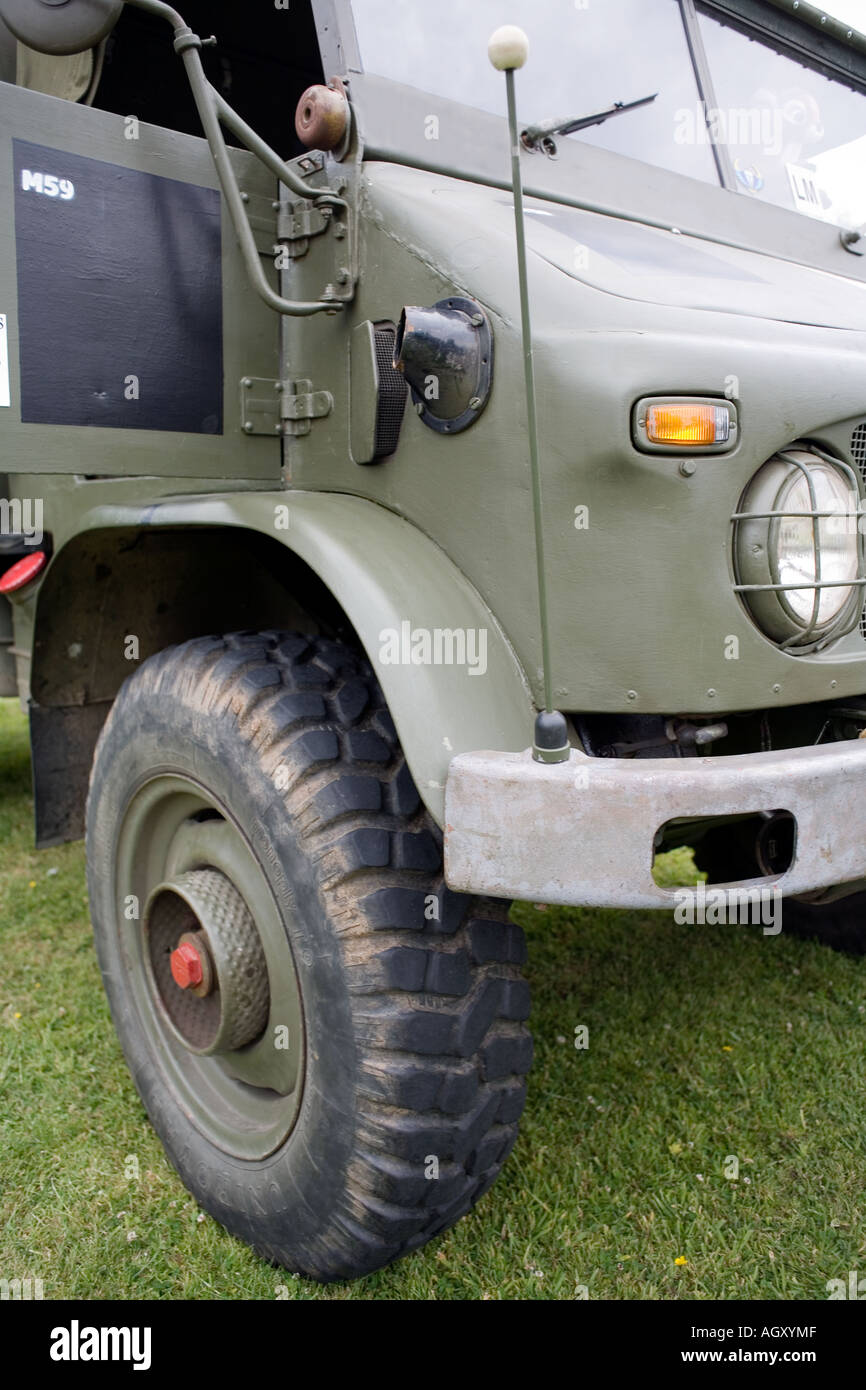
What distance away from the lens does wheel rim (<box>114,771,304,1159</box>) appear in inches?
75.9

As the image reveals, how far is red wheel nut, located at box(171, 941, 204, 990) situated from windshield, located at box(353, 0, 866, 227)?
1.75 m

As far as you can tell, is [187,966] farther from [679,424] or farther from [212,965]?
[679,424]

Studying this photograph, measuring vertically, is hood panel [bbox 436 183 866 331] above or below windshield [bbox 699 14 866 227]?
below

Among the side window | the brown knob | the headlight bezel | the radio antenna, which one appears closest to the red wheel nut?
the radio antenna

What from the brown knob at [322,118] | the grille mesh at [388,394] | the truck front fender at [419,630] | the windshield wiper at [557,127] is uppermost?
the windshield wiper at [557,127]

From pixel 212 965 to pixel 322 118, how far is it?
157 centimetres

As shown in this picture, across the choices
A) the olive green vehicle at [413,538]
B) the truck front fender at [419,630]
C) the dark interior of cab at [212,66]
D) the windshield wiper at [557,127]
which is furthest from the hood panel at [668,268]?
the dark interior of cab at [212,66]

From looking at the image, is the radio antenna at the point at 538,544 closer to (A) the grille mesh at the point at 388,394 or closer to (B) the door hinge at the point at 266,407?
(A) the grille mesh at the point at 388,394

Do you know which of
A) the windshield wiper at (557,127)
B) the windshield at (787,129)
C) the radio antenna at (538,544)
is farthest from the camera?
the windshield at (787,129)

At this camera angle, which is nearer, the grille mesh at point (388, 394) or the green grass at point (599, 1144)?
the grille mesh at point (388, 394)

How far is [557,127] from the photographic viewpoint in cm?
228

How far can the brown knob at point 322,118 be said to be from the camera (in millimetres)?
1937

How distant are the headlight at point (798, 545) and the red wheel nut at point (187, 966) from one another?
3.90ft

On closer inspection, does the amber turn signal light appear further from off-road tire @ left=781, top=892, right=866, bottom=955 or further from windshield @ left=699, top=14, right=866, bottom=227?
off-road tire @ left=781, top=892, right=866, bottom=955
